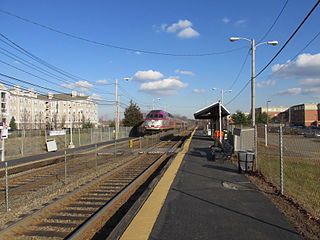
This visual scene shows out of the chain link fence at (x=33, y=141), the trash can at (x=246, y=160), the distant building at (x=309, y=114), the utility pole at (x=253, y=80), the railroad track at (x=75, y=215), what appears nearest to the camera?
the railroad track at (x=75, y=215)

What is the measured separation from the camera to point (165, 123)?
38906mm

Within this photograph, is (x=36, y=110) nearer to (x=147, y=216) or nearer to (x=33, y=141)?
(x=33, y=141)

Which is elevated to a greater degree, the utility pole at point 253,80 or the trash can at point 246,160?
the utility pole at point 253,80

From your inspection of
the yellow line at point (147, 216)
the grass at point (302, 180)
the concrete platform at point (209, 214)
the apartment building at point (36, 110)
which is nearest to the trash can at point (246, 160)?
the grass at point (302, 180)

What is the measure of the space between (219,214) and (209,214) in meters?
0.21

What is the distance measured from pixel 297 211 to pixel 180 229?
2778 mm

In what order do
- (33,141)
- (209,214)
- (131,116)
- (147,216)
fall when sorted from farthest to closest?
1. (131,116)
2. (33,141)
3. (209,214)
4. (147,216)

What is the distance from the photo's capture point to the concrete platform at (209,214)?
4488 millimetres

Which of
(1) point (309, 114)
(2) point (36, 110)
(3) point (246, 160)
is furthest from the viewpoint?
(2) point (36, 110)

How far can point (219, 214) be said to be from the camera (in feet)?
17.9

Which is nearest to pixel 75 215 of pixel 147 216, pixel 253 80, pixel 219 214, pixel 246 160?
pixel 147 216

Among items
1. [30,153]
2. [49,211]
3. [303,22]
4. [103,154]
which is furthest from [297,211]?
[30,153]

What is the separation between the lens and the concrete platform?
14.7 ft

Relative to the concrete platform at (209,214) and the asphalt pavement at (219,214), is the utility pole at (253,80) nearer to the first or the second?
the asphalt pavement at (219,214)
